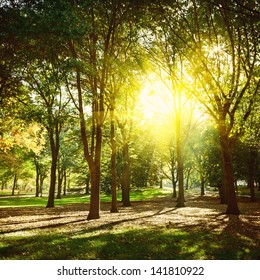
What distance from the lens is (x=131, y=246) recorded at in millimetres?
9477

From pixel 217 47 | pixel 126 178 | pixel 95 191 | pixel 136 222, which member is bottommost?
pixel 136 222

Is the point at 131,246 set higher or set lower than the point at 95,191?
lower

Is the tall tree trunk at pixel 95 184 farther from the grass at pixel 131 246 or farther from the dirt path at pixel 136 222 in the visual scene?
the grass at pixel 131 246

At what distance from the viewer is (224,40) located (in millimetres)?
19234

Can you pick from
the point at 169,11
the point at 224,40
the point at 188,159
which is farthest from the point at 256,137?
the point at 188,159

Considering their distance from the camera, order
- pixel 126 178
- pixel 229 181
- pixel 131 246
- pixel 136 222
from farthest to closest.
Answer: pixel 126 178
pixel 229 181
pixel 136 222
pixel 131 246

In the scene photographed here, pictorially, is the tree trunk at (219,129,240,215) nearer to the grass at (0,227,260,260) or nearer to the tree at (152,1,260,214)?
the tree at (152,1,260,214)

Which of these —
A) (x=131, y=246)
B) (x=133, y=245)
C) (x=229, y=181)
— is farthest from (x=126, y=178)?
(x=131, y=246)

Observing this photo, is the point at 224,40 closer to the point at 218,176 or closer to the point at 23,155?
the point at 218,176

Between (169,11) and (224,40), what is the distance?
16.2 ft

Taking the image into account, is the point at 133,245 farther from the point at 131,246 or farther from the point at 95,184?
the point at 95,184

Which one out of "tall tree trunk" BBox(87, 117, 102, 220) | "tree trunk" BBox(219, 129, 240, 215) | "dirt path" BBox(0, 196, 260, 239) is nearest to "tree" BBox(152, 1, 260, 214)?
"tree trunk" BBox(219, 129, 240, 215)

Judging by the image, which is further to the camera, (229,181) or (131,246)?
(229,181)

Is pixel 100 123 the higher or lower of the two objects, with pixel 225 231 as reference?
higher
